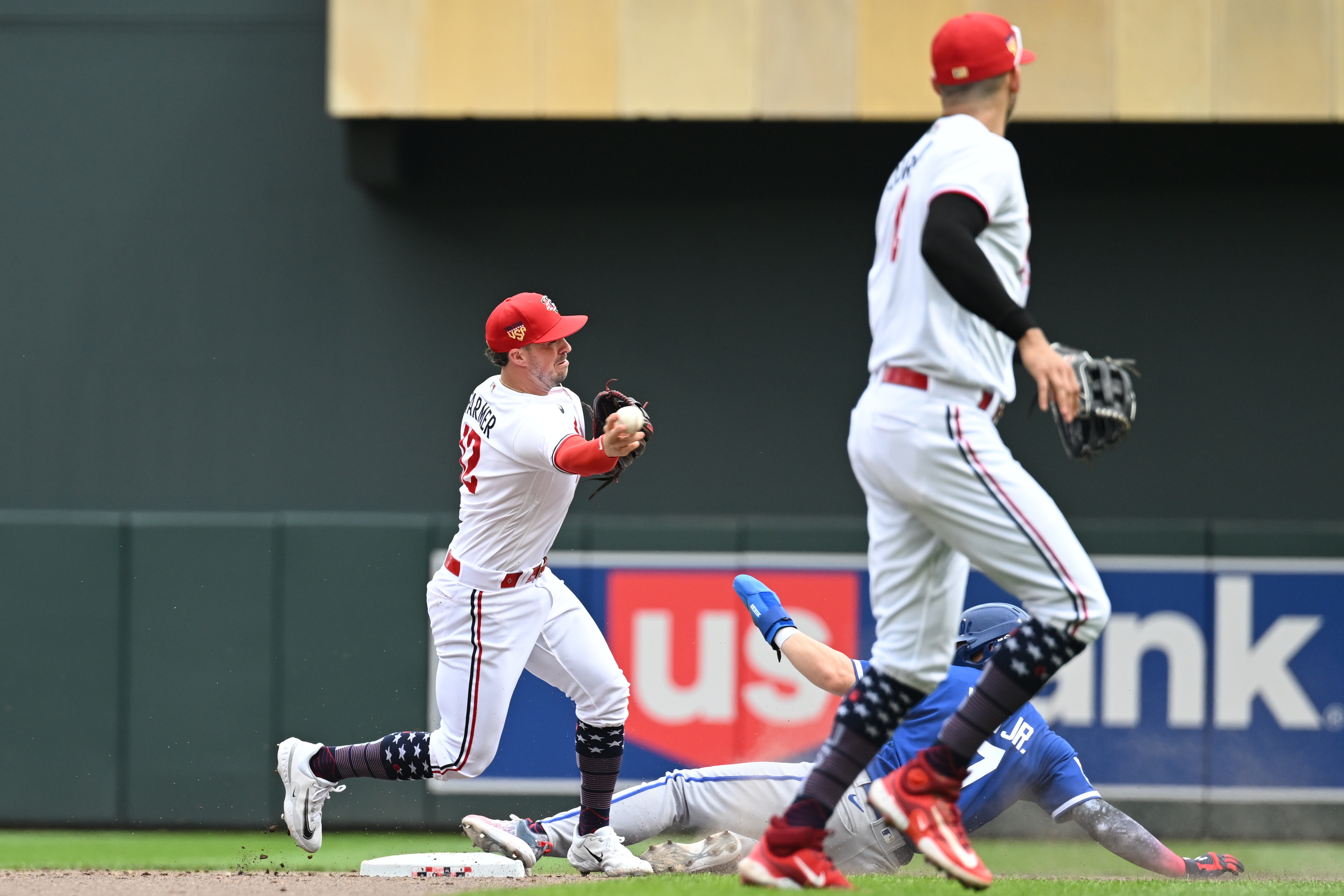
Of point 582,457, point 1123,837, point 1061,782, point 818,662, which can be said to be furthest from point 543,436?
point 1123,837

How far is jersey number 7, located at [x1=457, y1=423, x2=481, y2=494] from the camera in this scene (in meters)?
4.44

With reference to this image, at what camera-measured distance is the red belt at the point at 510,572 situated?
446 centimetres

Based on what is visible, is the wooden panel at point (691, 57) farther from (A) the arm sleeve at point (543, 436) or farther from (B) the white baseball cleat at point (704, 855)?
(B) the white baseball cleat at point (704, 855)

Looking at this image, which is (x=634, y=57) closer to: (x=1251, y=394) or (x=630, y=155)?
(x=630, y=155)

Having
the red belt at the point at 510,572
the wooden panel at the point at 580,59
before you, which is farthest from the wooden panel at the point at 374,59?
the red belt at the point at 510,572

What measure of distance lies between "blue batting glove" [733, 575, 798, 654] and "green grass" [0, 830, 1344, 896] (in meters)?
0.73

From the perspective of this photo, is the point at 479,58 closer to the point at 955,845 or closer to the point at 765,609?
the point at 765,609

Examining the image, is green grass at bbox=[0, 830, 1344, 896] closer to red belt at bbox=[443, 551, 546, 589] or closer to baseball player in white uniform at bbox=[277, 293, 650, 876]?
baseball player in white uniform at bbox=[277, 293, 650, 876]

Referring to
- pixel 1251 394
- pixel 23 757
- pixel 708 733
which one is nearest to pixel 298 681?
pixel 23 757

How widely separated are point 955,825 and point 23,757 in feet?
17.9

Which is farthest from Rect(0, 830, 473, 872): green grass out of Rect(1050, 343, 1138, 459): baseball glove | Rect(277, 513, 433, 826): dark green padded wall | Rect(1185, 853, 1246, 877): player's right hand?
Rect(1050, 343, 1138, 459): baseball glove

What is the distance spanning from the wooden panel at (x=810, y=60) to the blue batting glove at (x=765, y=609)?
3.65m

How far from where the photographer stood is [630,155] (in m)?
8.64

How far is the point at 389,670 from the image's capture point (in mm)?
7078
